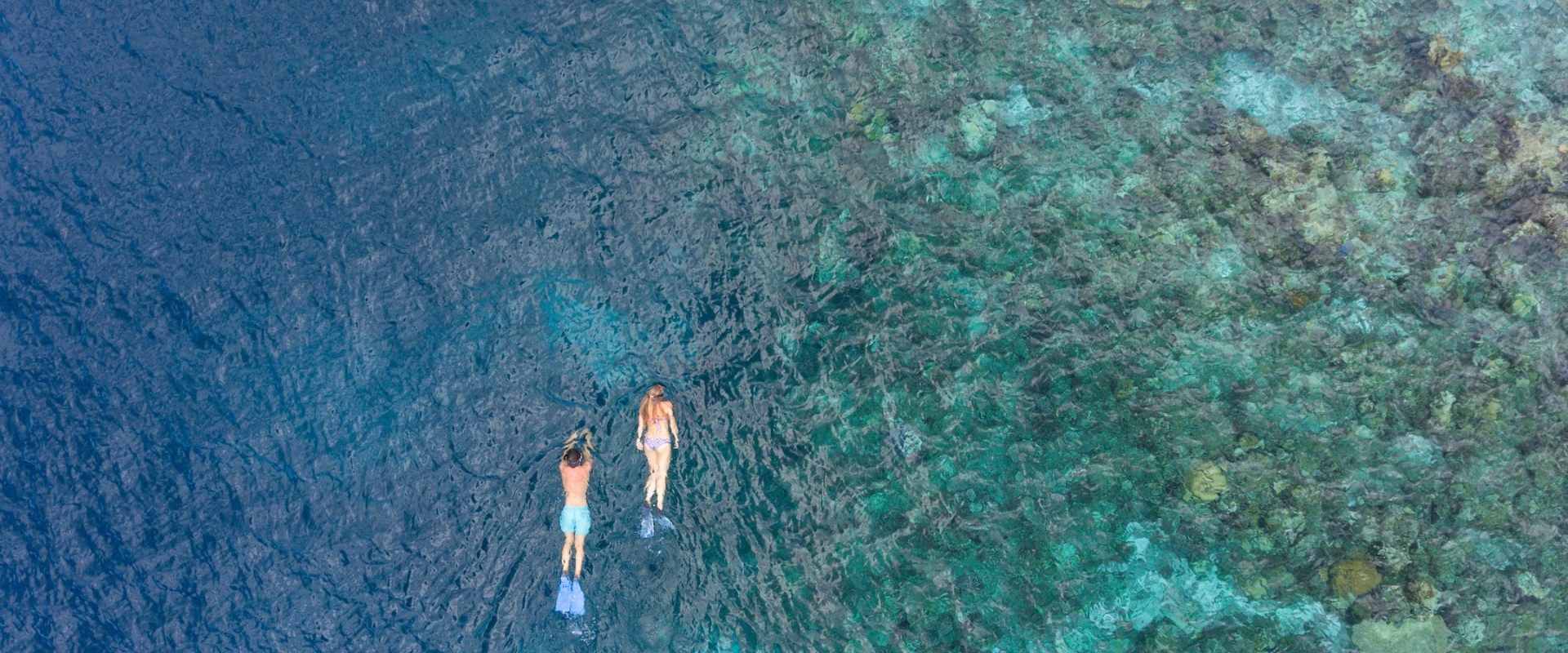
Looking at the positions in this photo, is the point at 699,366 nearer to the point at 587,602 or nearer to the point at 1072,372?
the point at 587,602

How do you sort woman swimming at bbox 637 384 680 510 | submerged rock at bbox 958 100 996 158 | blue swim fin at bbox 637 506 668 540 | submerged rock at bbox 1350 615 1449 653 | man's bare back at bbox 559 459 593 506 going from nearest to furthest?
submerged rock at bbox 1350 615 1449 653 < man's bare back at bbox 559 459 593 506 < woman swimming at bbox 637 384 680 510 < blue swim fin at bbox 637 506 668 540 < submerged rock at bbox 958 100 996 158

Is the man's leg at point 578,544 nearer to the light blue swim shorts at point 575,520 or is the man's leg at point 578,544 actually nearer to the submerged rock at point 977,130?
the light blue swim shorts at point 575,520

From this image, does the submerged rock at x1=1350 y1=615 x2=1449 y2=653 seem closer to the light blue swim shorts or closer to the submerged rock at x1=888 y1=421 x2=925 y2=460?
the submerged rock at x1=888 y1=421 x2=925 y2=460

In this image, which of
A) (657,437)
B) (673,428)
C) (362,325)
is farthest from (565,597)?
(362,325)

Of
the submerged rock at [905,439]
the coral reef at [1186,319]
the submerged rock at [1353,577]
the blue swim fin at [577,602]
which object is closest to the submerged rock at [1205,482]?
the coral reef at [1186,319]

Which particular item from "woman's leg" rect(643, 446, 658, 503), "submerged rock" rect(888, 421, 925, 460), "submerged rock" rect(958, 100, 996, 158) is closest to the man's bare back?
"woman's leg" rect(643, 446, 658, 503)
